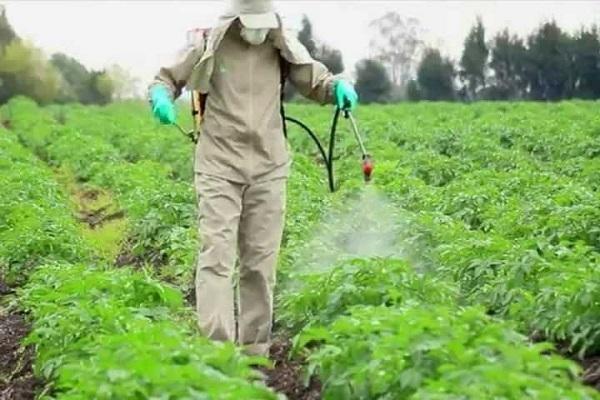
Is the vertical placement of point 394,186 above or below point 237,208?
below

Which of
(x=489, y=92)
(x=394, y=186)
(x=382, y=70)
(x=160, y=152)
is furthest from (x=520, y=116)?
(x=382, y=70)

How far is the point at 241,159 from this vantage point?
6258 mm

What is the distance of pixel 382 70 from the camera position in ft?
190

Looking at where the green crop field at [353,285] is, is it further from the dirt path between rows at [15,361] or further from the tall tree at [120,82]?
the tall tree at [120,82]

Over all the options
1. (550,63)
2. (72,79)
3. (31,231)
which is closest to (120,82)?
(72,79)

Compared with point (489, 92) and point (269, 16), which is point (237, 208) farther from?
point (489, 92)

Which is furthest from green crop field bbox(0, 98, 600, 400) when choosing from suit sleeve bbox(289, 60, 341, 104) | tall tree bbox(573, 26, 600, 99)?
tall tree bbox(573, 26, 600, 99)

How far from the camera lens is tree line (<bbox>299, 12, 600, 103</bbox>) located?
160ft

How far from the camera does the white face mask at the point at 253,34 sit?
6215 millimetres

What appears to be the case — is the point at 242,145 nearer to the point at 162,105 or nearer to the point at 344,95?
the point at 162,105

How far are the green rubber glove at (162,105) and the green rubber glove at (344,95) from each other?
88 centimetres

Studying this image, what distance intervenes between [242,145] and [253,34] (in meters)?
0.57

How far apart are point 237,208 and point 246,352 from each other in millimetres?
790

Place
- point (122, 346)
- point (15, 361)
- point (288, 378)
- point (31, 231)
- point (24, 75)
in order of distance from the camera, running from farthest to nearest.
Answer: point (24, 75)
point (31, 231)
point (15, 361)
point (288, 378)
point (122, 346)
